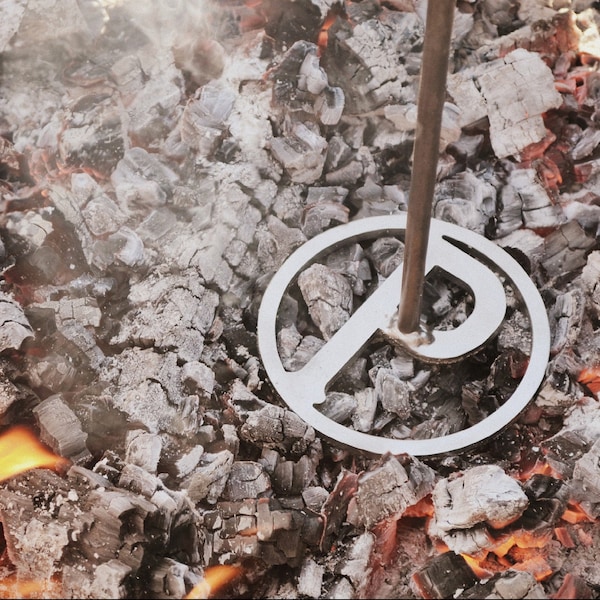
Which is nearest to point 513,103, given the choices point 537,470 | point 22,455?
point 537,470

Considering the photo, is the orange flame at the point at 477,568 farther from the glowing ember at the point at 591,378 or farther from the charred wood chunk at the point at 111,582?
the charred wood chunk at the point at 111,582

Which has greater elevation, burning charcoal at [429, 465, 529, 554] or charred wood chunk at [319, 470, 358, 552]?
charred wood chunk at [319, 470, 358, 552]

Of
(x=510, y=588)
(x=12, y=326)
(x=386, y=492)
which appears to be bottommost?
(x=510, y=588)

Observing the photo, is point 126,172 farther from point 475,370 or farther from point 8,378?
point 475,370

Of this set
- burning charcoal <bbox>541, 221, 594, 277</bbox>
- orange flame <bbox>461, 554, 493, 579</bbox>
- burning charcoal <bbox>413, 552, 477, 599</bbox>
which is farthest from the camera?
burning charcoal <bbox>541, 221, 594, 277</bbox>

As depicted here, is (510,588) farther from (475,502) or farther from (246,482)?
(246,482)

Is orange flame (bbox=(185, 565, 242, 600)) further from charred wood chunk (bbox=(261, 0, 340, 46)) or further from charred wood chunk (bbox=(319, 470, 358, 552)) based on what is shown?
charred wood chunk (bbox=(261, 0, 340, 46))

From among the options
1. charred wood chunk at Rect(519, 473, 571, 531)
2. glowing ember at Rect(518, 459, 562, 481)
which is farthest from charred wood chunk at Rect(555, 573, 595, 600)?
glowing ember at Rect(518, 459, 562, 481)
